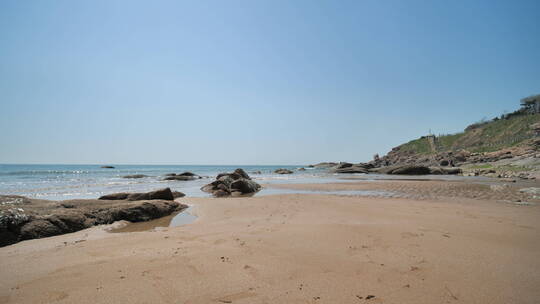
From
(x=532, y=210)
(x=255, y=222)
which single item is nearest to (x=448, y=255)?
(x=255, y=222)

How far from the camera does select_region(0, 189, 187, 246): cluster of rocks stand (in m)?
5.12

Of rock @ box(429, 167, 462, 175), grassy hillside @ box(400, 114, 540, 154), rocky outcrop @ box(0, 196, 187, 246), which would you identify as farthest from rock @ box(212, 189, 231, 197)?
grassy hillside @ box(400, 114, 540, 154)

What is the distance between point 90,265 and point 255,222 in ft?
12.5

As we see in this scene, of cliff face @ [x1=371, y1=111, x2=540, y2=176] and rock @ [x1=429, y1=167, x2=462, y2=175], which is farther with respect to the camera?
cliff face @ [x1=371, y1=111, x2=540, y2=176]

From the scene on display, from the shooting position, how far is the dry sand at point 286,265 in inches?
107

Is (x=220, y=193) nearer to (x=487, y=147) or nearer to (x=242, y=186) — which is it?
(x=242, y=186)

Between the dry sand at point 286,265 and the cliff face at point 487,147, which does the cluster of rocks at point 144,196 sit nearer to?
the dry sand at point 286,265

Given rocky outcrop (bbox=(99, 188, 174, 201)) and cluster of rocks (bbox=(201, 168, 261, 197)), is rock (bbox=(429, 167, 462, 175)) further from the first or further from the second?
rocky outcrop (bbox=(99, 188, 174, 201))

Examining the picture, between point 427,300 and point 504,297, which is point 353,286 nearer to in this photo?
point 427,300

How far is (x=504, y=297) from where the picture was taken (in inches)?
105

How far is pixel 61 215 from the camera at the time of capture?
6.05 metres

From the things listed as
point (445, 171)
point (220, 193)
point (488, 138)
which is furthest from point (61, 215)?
point (488, 138)

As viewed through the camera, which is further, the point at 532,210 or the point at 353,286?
the point at 532,210

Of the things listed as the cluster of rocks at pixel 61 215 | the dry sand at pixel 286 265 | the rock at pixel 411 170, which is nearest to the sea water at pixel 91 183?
the cluster of rocks at pixel 61 215
